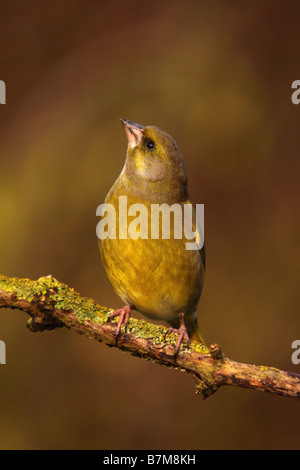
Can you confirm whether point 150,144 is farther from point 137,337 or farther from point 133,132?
point 137,337

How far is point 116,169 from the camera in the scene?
14.8ft

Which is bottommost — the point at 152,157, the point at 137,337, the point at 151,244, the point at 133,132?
the point at 137,337

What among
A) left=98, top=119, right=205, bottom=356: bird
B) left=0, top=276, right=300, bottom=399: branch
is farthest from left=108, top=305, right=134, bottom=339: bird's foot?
left=98, top=119, right=205, bottom=356: bird

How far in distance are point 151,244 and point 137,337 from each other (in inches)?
18.0

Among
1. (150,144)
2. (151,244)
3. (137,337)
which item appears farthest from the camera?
(150,144)

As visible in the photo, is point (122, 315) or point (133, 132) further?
point (133, 132)

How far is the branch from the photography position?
2441 millimetres

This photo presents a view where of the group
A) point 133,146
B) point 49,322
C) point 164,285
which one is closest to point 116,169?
point 133,146

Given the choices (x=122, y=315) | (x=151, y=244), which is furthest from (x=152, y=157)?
(x=122, y=315)

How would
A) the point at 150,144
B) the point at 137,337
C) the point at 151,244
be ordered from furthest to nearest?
1. the point at 150,144
2. the point at 151,244
3. the point at 137,337

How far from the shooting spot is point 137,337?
2.61 metres

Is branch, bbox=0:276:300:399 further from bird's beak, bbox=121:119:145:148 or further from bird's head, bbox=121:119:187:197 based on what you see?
bird's beak, bbox=121:119:145:148

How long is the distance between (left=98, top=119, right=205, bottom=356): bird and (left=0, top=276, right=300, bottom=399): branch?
270mm

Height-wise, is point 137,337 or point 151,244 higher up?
point 151,244
